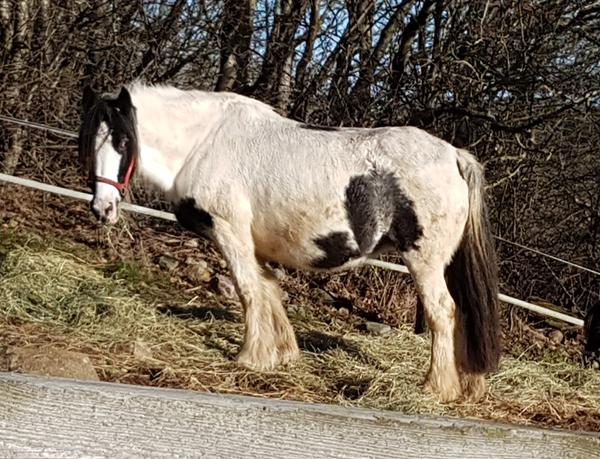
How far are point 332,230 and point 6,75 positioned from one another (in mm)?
4892

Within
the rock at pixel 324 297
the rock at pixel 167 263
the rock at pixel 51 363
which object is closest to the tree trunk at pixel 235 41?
the rock at pixel 167 263

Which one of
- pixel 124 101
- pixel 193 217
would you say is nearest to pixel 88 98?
pixel 124 101

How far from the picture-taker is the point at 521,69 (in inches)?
330

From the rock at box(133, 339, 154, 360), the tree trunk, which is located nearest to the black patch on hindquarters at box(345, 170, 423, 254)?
the rock at box(133, 339, 154, 360)

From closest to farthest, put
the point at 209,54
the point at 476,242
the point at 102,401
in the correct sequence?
the point at 102,401, the point at 476,242, the point at 209,54

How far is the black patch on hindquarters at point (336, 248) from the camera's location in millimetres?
4695

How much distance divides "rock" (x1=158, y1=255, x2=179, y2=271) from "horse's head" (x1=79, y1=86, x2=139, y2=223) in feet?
10.1

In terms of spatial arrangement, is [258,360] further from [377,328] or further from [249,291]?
[377,328]

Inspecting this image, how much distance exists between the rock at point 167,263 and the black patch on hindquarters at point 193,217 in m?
2.89

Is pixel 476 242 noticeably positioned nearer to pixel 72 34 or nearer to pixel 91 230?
pixel 91 230

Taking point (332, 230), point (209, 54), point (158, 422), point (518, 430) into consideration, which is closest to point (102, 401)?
point (158, 422)

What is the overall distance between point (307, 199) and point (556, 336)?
4642 mm

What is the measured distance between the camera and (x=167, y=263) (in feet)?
25.9

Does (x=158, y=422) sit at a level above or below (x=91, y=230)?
above
